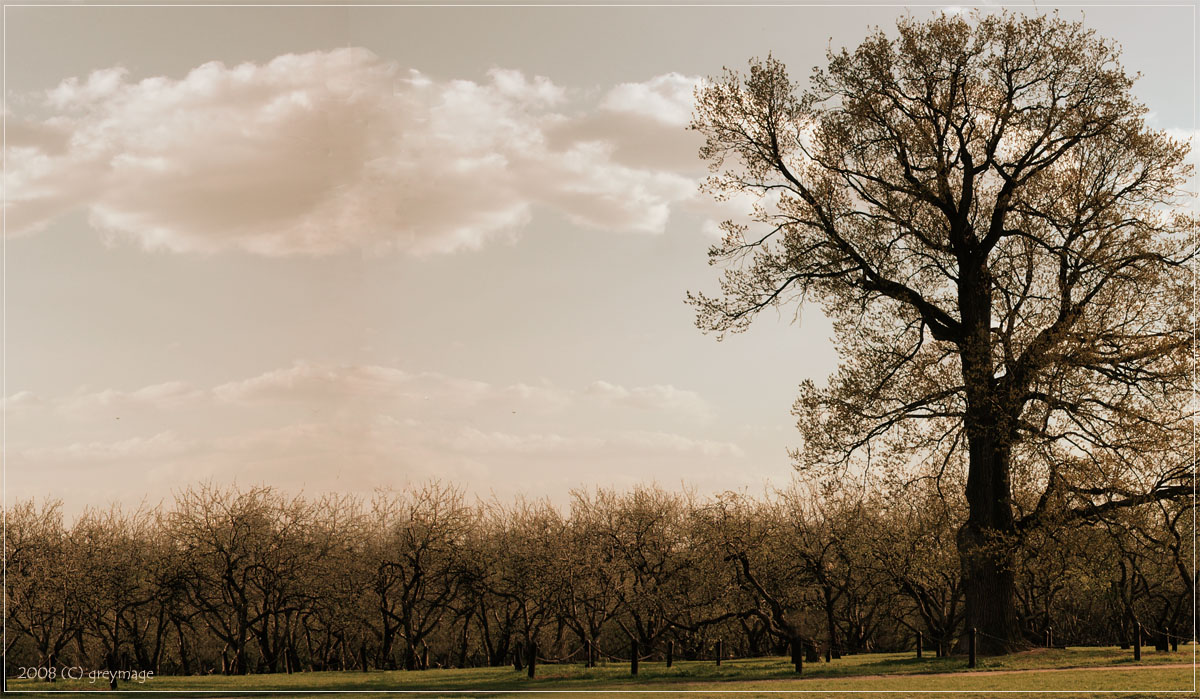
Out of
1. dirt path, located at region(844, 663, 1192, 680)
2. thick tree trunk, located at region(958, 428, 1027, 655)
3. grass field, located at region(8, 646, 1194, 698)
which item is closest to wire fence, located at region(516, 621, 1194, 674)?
thick tree trunk, located at region(958, 428, 1027, 655)

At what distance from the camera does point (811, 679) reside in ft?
68.7

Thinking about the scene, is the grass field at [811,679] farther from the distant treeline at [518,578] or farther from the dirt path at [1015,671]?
the distant treeline at [518,578]

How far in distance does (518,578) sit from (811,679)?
12.7 meters

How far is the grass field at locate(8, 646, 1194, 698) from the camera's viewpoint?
17.8 metres

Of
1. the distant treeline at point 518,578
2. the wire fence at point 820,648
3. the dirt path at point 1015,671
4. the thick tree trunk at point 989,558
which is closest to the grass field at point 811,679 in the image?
the dirt path at point 1015,671

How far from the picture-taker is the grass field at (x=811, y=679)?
1777 cm

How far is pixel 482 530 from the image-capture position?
36125mm

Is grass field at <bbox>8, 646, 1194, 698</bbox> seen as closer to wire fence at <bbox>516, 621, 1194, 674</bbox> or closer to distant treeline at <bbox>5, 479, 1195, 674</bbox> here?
wire fence at <bbox>516, 621, 1194, 674</bbox>

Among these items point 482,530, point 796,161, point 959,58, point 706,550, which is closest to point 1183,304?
point 959,58

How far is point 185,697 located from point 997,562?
19.4m

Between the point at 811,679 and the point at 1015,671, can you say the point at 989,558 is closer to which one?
the point at 1015,671

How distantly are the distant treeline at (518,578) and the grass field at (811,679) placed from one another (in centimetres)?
385

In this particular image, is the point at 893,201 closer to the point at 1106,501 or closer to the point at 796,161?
the point at 796,161

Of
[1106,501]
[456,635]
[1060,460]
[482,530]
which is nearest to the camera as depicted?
[1060,460]
